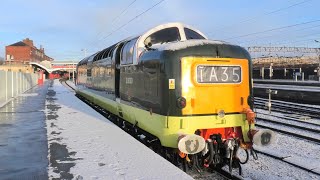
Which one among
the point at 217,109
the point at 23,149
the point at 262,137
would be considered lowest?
the point at 23,149

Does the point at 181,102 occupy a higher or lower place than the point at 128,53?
lower

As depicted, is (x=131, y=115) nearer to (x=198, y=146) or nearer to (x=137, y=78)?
(x=137, y=78)

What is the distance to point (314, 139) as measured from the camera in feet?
38.5

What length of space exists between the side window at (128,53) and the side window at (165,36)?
465mm

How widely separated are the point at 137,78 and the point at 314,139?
5.94 m

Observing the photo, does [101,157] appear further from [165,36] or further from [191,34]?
[191,34]

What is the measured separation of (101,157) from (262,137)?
123 inches

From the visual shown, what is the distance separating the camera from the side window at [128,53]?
967cm

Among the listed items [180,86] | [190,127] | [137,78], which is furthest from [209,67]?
[137,78]

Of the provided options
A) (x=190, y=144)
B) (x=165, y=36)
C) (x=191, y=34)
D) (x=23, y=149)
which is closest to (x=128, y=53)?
(x=165, y=36)

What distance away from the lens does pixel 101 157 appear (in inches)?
288

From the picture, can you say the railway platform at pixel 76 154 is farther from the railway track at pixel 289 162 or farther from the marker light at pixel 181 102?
the railway track at pixel 289 162

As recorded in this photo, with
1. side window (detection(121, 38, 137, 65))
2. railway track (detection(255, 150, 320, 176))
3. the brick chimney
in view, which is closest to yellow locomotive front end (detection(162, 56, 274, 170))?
railway track (detection(255, 150, 320, 176))

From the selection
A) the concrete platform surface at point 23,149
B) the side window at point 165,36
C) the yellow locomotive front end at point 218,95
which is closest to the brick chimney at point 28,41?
the concrete platform surface at point 23,149
